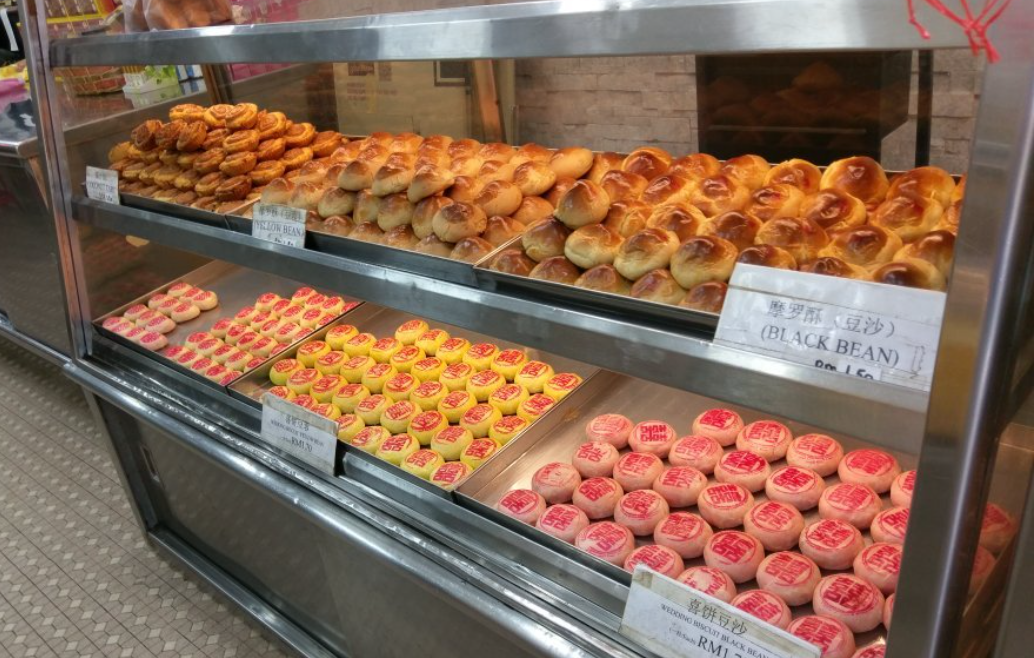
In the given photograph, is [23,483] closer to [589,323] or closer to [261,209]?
[261,209]

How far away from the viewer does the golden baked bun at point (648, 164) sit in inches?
65.0

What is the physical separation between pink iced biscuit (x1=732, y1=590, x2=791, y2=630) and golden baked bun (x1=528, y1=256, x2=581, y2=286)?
23.2 inches

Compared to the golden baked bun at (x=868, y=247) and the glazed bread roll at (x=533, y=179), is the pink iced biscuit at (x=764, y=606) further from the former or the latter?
the glazed bread roll at (x=533, y=179)

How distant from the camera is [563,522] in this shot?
1545 mm

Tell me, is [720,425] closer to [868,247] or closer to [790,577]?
[790,577]

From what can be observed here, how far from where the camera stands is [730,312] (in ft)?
3.42

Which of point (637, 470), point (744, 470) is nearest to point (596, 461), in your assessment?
point (637, 470)

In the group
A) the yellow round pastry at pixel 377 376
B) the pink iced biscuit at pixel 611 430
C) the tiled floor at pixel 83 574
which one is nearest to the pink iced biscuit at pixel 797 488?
the pink iced biscuit at pixel 611 430

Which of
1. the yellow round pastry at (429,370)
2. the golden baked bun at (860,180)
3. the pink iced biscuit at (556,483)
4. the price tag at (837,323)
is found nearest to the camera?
the price tag at (837,323)

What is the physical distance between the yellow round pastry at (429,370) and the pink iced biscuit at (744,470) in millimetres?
823

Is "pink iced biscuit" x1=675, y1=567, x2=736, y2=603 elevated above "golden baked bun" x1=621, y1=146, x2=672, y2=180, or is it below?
below

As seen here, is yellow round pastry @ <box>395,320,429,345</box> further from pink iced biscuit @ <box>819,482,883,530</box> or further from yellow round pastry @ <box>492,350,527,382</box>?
pink iced biscuit @ <box>819,482,883,530</box>

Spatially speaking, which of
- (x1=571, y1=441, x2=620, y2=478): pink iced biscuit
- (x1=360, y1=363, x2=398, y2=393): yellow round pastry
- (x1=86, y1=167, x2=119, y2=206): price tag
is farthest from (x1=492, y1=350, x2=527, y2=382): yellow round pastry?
(x1=86, y1=167, x2=119, y2=206): price tag

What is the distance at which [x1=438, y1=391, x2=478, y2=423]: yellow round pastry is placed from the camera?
197cm
